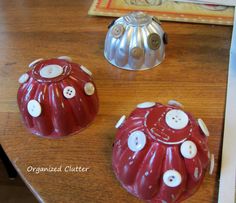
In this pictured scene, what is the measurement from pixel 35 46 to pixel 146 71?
9.6 inches

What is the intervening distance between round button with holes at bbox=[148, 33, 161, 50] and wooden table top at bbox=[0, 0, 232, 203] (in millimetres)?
48

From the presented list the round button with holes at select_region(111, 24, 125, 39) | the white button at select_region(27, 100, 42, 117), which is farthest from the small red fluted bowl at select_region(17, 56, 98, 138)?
the round button with holes at select_region(111, 24, 125, 39)

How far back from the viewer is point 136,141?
422 millimetres

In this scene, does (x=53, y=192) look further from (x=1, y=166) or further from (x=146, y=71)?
(x=1, y=166)

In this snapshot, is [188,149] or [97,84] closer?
[188,149]

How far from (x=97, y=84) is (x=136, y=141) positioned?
214 millimetres

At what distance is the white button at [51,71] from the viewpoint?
50 cm

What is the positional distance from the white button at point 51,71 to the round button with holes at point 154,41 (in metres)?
0.18

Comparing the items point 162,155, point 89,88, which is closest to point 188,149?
point 162,155

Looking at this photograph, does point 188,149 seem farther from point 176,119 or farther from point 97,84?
point 97,84

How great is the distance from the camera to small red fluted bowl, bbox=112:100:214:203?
0.41 meters

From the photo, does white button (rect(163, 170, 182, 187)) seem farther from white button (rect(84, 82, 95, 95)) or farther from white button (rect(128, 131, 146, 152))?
white button (rect(84, 82, 95, 95))

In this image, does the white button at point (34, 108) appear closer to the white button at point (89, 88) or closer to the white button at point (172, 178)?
the white button at point (89, 88)

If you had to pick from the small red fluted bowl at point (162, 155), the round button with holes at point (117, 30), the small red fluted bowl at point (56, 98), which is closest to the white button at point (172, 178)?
the small red fluted bowl at point (162, 155)
